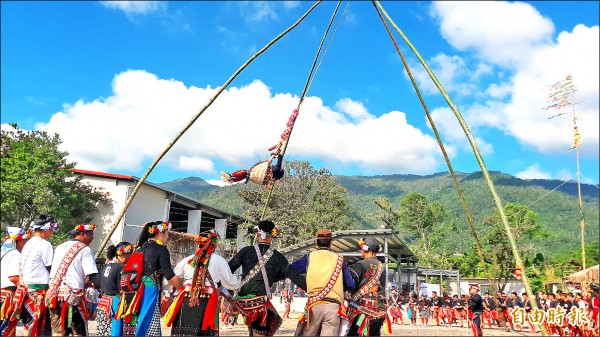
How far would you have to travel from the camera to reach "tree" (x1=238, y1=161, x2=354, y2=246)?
1496 inches

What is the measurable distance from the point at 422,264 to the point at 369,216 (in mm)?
7008

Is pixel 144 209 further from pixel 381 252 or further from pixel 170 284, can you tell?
pixel 170 284

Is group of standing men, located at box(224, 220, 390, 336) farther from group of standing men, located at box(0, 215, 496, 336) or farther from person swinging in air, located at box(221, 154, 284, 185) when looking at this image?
person swinging in air, located at box(221, 154, 284, 185)

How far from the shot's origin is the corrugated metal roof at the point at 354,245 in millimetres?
19594

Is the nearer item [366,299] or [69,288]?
[69,288]

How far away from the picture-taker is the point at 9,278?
6.49 metres

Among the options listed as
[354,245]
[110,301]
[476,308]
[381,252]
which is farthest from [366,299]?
[354,245]

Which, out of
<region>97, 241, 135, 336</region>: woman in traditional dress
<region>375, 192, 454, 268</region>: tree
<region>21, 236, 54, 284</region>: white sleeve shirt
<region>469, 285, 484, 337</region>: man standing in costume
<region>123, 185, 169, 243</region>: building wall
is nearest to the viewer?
<region>97, 241, 135, 336</region>: woman in traditional dress

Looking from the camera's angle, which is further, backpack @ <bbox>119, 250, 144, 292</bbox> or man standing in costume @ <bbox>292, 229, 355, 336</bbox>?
backpack @ <bbox>119, 250, 144, 292</bbox>

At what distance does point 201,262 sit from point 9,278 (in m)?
2.96

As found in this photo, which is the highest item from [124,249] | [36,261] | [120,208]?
[120,208]

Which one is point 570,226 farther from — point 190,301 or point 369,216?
point 190,301

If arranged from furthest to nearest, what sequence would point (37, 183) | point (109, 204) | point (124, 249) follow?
point (109, 204) < point (37, 183) < point (124, 249)

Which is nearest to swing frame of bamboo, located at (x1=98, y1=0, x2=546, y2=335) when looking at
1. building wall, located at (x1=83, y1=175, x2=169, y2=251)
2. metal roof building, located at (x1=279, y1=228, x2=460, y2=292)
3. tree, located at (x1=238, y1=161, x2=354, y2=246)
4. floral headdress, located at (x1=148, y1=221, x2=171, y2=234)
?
floral headdress, located at (x1=148, y1=221, x2=171, y2=234)
